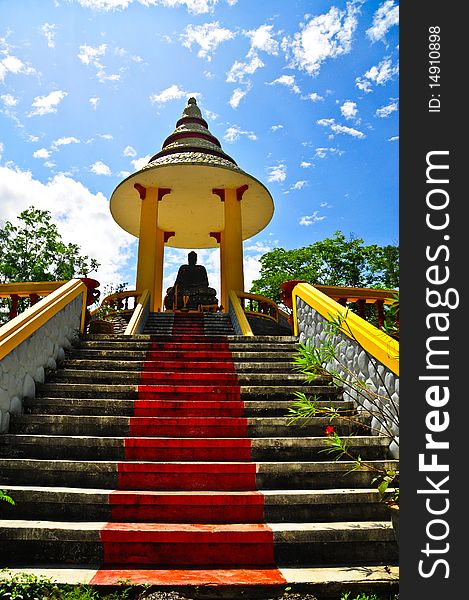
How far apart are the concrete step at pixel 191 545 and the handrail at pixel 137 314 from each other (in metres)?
5.02

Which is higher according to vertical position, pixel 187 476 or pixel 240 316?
pixel 240 316

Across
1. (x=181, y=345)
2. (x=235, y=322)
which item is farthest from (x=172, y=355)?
(x=235, y=322)

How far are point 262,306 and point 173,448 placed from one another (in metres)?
8.26

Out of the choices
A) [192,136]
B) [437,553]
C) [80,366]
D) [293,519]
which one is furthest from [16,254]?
[437,553]

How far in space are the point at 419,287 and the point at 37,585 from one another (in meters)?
2.57

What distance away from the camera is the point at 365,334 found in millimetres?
4418

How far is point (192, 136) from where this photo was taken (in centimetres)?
1373

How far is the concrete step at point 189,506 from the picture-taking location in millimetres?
3178

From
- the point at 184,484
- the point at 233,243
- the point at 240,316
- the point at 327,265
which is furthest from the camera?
the point at 327,265

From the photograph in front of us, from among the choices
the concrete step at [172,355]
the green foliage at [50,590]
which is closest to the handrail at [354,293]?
the concrete step at [172,355]

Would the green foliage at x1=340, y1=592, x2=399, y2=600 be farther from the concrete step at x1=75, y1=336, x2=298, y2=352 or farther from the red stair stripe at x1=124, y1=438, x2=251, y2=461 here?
the concrete step at x1=75, y1=336, x2=298, y2=352

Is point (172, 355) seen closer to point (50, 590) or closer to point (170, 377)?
point (170, 377)

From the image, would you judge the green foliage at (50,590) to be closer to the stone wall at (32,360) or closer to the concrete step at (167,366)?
the stone wall at (32,360)

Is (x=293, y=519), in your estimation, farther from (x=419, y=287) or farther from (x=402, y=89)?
(x=402, y=89)
